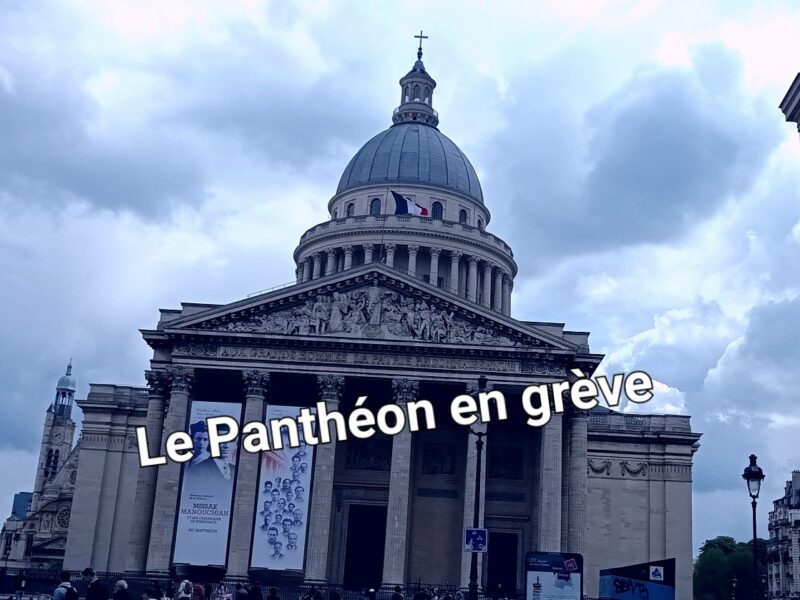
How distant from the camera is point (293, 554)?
49.0m

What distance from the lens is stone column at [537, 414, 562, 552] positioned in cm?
5106

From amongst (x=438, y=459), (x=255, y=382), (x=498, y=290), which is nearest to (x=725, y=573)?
(x=498, y=290)

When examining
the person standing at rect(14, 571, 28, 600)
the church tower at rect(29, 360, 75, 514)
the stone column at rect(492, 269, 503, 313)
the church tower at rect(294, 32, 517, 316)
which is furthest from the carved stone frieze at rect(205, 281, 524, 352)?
the church tower at rect(29, 360, 75, 514)

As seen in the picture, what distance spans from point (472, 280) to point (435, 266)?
3.38m

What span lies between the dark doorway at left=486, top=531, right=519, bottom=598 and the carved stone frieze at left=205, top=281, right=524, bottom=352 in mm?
12619

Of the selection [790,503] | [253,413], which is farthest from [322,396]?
[790,503]

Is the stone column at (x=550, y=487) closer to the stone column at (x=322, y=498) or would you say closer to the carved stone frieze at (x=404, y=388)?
the carved stone frieze at (x=404, y=388)

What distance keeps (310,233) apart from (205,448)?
1343 inches

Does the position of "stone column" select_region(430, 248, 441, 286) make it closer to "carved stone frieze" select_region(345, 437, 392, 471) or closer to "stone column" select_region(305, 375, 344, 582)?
"carved stone frieze" select_region(345, 437, 392, 471)

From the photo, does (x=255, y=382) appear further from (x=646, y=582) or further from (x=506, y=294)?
(x=506, y=294)

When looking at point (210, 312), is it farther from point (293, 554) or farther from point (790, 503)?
point (790, 503)

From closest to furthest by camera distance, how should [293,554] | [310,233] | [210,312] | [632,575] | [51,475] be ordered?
1. [632,575]
2. [293,554]
3. [210,312]
4. [310,233]
5. [51,475]

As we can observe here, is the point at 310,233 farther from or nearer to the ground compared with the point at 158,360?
farther from the ground

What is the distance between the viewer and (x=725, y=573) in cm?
10981
